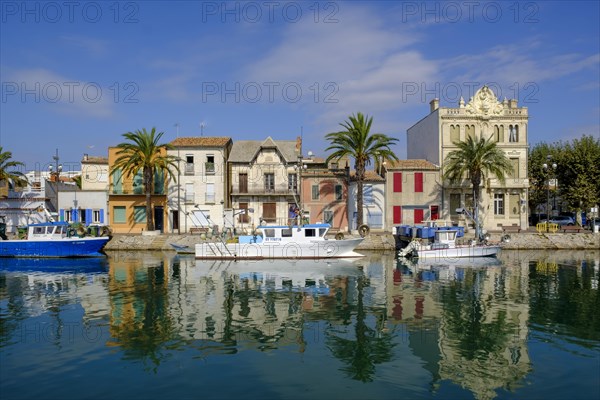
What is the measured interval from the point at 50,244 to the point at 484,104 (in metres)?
44.0

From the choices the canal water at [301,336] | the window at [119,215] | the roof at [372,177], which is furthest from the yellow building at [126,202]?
the canal water at [301,336]

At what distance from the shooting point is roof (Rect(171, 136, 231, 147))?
50.0m

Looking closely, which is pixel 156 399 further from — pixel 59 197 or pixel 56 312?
pixel 59 197

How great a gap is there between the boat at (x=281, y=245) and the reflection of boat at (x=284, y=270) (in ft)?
3.03

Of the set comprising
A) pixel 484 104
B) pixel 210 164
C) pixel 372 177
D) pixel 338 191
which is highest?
pixel 484 104

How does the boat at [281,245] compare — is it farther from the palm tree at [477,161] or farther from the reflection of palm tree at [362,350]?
the reflection of palm tree at [362,350]

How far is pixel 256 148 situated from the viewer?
52.3 meters

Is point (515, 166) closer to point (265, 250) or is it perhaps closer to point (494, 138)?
point (494, 138)

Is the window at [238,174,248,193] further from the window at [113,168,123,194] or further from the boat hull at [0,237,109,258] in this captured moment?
the boat hull at [0,237,109,258]

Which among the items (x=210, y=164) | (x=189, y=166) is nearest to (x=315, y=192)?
(x=210, y=164)

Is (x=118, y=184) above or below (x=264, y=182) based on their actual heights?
below

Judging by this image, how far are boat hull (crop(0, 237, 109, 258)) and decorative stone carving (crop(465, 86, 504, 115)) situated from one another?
39.0m

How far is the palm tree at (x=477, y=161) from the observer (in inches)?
1779

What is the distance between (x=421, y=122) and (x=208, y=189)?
25.8m
